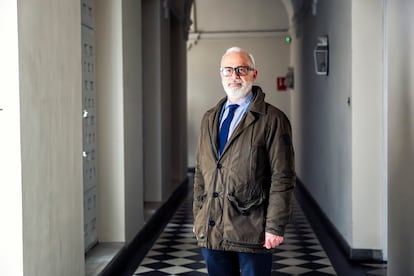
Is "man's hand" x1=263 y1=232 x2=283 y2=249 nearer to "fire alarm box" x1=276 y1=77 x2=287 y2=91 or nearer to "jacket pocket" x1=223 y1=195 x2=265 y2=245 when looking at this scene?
"jacket pocket" x1=223 y1=195 x2=265 y2=245

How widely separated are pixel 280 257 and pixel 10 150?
3.86 m

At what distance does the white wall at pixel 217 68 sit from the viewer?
1531 cm

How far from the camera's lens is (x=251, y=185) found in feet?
10.5

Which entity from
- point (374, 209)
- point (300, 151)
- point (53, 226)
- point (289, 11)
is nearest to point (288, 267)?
point (374, 209)

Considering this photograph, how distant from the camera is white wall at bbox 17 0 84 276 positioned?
136 inches

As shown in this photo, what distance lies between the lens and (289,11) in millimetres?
14344

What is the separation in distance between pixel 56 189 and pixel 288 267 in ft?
9.58

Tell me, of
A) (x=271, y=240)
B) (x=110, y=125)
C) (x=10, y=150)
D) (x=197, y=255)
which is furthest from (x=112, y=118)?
(x=271, y=240)

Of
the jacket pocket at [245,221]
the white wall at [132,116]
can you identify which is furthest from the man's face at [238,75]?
the white wall at [132,116]

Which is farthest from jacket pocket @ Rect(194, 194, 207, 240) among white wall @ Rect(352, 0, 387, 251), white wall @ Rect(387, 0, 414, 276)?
white wall @ Rect(352, 0, 387, 251)

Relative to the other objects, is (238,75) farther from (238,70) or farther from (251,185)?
(251,185)

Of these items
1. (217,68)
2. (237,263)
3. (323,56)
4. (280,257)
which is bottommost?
(280,257)

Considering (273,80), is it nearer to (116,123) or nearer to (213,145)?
(116,123)

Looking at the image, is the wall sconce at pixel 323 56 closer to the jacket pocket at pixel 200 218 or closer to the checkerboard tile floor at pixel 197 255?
the checkerboard tile floor at pixel 197 255
